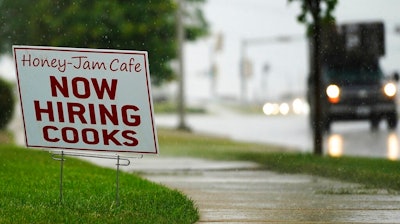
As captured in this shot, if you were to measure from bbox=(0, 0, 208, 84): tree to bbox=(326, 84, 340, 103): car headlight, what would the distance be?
6.57m

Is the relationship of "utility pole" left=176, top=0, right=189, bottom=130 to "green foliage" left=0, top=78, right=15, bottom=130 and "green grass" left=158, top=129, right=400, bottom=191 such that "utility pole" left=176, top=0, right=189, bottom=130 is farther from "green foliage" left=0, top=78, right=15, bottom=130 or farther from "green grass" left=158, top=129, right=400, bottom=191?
"green grass" left=158, top=129, right=400, bottom=191

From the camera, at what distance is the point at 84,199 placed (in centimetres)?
1060

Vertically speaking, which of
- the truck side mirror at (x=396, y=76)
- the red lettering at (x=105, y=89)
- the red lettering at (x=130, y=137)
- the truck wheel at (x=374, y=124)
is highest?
the red lettering at (x=105, y=89)

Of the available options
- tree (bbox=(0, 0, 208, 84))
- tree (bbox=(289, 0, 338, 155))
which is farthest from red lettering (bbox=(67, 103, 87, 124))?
tree (bbox=(0, 0, 208, 84))

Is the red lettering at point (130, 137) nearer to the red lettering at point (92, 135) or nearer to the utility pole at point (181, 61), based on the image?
the red lettering at point (92, 135)

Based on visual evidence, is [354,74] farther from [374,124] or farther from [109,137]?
[109,137]

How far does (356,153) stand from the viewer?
23.3 metres

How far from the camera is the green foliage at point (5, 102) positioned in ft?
100.0

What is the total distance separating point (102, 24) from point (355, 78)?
8.75 metres

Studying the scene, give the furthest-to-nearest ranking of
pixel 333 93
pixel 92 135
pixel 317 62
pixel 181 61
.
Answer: pixel 181 61, pixel 333 93, pixel 317 62, pixel 92 135

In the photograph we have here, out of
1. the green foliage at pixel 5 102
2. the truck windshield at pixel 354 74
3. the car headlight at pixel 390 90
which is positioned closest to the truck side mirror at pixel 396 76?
the car headlight at pixel 390 90

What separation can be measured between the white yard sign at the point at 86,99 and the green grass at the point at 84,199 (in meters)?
0.59

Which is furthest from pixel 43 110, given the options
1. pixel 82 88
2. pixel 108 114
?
pixel 108 114

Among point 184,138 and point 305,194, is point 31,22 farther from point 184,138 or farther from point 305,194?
point 305,194
